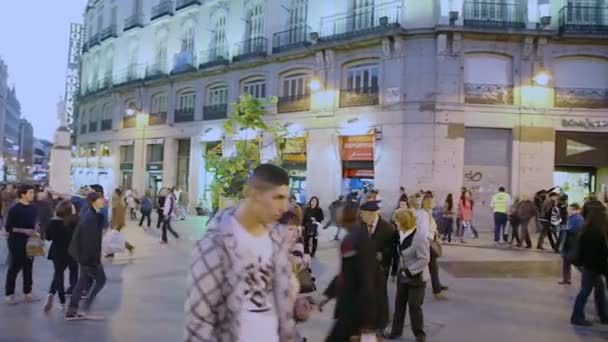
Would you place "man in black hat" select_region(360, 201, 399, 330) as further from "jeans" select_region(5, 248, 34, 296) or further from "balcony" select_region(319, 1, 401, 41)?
"balcony" select_region(319, 1, 401, 41)

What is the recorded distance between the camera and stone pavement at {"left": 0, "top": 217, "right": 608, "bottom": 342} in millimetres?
6828

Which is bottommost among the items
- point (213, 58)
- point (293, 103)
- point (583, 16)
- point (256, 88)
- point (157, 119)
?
point (157, 119)

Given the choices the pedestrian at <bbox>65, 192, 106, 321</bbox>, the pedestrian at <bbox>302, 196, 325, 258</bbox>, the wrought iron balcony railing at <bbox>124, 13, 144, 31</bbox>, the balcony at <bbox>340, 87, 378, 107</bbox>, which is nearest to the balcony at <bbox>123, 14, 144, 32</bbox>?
the wrought iron balcony railing at <bbox>124, 13, 144, 31</bbox>

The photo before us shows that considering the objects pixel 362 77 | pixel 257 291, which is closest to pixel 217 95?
pixel 362 77

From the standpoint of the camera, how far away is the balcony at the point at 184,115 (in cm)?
3122

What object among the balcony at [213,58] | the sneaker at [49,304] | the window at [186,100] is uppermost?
the balcony at [213,58]

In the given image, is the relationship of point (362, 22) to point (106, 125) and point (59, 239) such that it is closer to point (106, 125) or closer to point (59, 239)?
point (59, 239)

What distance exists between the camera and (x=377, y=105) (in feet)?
Result: 74.1

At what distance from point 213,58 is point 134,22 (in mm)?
9268

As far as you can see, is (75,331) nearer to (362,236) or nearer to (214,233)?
(362,236)

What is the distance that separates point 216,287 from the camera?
244cm

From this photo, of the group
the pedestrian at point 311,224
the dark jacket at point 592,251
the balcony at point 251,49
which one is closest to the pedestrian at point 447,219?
the pedestrian at point 311,224

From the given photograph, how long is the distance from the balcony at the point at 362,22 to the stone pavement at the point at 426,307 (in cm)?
1142

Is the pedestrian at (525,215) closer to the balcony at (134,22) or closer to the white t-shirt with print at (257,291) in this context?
the white t-shirt with print at (257,291)
